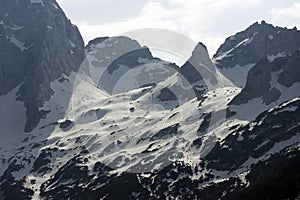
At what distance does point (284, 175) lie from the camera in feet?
483

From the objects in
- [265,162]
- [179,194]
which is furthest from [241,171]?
[179,194]

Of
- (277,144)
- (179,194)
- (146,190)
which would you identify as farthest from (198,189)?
(277,144)

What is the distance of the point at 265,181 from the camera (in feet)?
488

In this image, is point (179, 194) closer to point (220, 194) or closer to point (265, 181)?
point (220, 194)

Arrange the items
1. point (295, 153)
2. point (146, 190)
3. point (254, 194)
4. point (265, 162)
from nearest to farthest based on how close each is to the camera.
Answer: point (254, 194) → point (295, 153) → point (265, 162) → point (146, 190)

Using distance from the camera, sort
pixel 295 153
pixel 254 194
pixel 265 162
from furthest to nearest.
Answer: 1. pixel 265 162
2. pixel 295 153
3. pixel 254 194

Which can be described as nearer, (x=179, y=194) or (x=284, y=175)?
(x=284, y=175)

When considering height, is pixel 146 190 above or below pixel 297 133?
below

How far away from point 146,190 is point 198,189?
68.2 feet

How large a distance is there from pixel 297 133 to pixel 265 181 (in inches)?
2224

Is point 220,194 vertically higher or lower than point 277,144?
lower

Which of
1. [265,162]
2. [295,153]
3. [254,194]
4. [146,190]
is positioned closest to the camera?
[254,194]

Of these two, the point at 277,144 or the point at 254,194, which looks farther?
the point at 277,144

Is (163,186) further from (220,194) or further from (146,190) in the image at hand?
(220,194)
